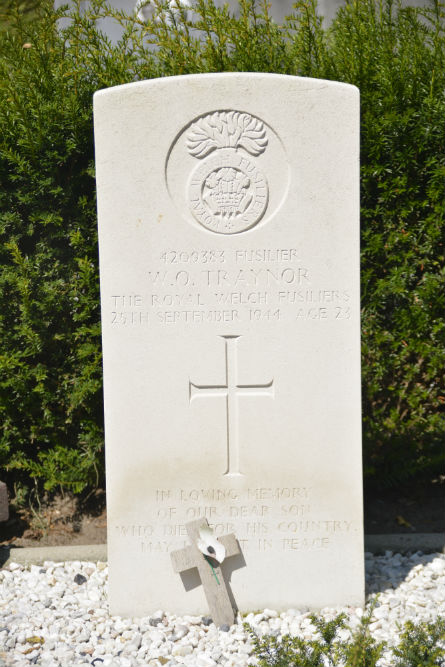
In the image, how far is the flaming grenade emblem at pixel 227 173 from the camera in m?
2.98

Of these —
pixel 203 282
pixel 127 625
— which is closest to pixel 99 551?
pixel 127 625

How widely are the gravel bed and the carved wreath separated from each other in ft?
6.80

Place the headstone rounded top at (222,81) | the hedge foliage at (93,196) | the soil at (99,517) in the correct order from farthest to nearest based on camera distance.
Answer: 1. the soil at (99,517)
2. the hedge foliage at (93,196)
3. the headstone rounded top at (222,81)

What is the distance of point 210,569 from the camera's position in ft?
10.3

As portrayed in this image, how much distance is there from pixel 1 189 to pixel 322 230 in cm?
190

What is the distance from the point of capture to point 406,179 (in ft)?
12.6

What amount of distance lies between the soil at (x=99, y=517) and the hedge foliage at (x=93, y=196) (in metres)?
0.24

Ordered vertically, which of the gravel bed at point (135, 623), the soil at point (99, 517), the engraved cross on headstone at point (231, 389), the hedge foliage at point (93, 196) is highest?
the hedge foliage at point (93, 196)

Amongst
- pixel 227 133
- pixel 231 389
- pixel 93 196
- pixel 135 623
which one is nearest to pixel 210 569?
pixel 135 623

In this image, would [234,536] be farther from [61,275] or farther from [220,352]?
[61,275]

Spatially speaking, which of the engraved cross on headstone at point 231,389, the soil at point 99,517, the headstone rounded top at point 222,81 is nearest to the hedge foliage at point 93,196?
the soil at point 99,517

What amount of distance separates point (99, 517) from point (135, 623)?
1182 millimetres

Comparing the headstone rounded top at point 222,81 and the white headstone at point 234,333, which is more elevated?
the headstone rounded top at point 222,81

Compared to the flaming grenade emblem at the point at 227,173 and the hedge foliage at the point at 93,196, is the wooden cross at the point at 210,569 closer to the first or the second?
the hedge foliage at the point at 93,196
